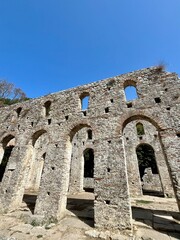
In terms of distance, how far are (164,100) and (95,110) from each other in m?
3.97

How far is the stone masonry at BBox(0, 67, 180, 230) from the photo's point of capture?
608 centimetres

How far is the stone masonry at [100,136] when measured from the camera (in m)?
6.08

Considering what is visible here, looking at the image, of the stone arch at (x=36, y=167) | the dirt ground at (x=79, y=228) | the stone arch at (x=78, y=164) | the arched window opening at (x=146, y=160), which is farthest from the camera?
the arched window opening at (x=146, y=160)

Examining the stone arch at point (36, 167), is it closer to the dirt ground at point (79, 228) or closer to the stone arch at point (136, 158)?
the dirt ground at point (79, 228)

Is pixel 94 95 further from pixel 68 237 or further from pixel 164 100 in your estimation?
pixel 68 237

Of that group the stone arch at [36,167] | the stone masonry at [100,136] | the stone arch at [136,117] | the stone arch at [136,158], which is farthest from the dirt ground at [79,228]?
the stone arch at [36,167]

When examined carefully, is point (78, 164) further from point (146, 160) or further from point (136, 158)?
point (146, 160)

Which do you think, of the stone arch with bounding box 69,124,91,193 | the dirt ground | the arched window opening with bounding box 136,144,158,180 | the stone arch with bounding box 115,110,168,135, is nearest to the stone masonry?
the stone arch with bounding box 115,110,168,135

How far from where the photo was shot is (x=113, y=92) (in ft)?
28.7

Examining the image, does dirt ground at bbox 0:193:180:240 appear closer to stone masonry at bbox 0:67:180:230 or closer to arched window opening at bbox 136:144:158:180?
stone masonry at bbox 0:67:180:230

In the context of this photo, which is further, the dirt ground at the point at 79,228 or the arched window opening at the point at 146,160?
the arched window opening at the point at 146,160

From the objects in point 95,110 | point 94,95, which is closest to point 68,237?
point 95,110

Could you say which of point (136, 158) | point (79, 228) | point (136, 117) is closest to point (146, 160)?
point (136, 158)

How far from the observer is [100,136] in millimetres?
7551
